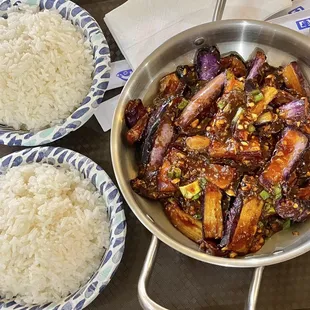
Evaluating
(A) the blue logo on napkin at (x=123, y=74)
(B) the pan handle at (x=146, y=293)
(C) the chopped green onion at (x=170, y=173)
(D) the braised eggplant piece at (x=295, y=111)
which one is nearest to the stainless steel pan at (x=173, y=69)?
(B) the pan handle at (x=146, y=293)

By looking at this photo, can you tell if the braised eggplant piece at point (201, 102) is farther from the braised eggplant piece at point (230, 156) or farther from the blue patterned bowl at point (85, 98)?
the blue patterned bowl at point (85, 98)

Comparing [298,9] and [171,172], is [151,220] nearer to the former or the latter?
[171,172]

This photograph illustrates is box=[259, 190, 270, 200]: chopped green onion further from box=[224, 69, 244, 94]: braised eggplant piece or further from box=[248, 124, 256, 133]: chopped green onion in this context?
box=[224, 69, 244, 94]: braised eggplant piece

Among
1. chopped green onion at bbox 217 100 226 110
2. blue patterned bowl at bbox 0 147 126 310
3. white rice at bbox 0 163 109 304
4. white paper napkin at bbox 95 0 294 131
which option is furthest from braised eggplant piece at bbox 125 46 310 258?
white paper napkin at bbox 95 0 294 131

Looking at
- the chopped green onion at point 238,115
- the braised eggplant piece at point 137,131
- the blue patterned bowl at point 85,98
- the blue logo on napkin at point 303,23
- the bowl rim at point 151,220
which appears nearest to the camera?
the bowl rim at point 151,220

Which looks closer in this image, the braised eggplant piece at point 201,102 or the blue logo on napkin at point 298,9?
the braised eggplant piece at point 201,102

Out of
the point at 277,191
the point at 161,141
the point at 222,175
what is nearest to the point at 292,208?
the point at 277,191
